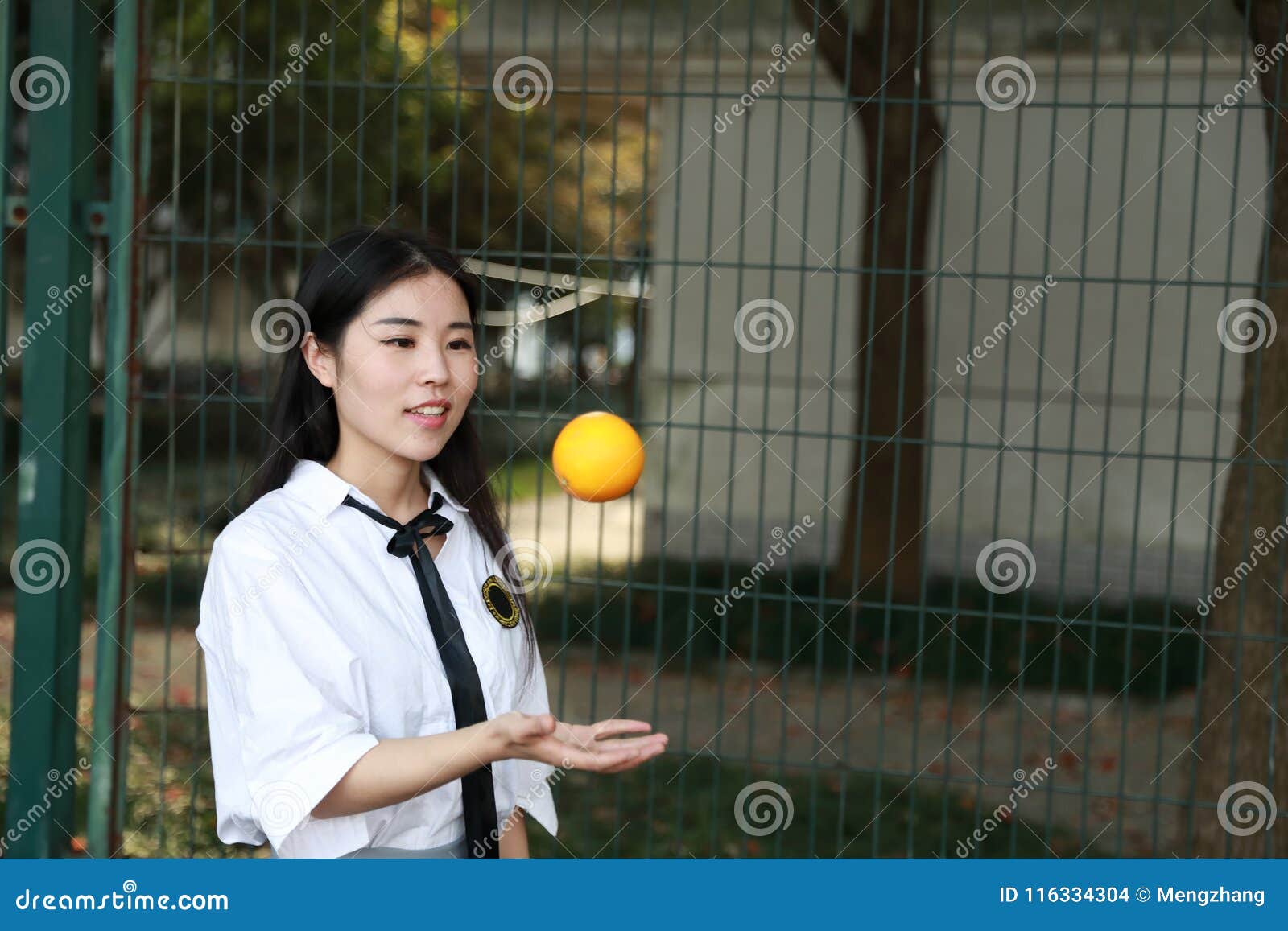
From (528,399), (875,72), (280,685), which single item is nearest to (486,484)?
(280,685)

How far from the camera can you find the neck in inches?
92.9

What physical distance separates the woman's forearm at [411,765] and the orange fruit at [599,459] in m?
1.00

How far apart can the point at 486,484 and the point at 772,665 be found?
5402 mm

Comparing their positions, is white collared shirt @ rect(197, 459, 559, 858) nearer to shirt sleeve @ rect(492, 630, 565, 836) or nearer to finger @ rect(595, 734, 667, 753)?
shirt sleeve @ rect(492, 630, 565, 836)

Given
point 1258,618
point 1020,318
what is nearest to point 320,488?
point 1258,618

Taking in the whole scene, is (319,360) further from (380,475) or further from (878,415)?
(878,415)

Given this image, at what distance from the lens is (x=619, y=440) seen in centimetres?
298

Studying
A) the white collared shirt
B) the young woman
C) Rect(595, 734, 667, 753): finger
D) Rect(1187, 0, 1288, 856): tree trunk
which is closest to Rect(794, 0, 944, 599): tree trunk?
Rect(1187, 0, 1288, 856): tree trunk

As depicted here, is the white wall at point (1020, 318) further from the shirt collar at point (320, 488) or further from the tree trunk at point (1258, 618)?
the shirt collar at point (320, 488)

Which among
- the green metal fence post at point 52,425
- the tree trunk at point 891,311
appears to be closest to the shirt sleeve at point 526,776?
the green metal fence post at point 52,425

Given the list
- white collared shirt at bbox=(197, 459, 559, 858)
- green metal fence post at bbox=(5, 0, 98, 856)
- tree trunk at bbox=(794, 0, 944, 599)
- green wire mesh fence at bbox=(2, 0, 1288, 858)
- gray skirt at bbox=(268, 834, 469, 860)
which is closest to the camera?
white collared shirt at bbox=(197, 459, 559, 858)

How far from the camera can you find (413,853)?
2.26m

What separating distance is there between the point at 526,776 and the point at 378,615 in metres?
0.59

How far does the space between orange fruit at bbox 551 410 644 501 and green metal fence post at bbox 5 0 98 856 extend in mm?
1630
